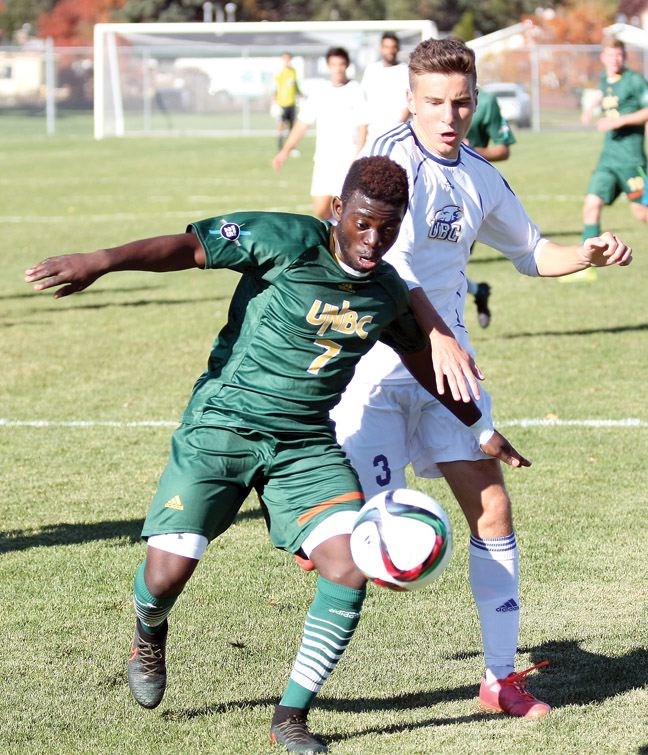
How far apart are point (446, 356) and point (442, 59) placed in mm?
1089

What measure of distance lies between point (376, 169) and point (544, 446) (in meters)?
4.19

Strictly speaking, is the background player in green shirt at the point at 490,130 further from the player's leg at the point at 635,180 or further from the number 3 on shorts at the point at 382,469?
the number 3 on shorts at the point at 382,469

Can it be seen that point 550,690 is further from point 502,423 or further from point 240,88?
point 240,88

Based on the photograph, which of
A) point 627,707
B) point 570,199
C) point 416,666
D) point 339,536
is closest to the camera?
point 339,536

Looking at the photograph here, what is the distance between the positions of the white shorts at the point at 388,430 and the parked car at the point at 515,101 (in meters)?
43.7

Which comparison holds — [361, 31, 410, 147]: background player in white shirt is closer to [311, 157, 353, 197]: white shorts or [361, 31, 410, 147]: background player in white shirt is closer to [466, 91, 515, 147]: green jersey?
[311, 157, 353, 197]: white shorts

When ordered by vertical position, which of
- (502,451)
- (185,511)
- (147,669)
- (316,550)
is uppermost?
(502,451)

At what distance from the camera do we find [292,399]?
14.2 feet

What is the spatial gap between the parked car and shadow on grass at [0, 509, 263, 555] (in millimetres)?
42217

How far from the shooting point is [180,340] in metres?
11.6

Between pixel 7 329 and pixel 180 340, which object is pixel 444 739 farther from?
pixel 7 329

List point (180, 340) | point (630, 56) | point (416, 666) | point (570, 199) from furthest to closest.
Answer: point (630, 56) < point (570, 199) < point (180, 340) < point (416, 666)

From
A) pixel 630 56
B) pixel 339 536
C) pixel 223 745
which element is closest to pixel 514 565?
pixel 339 536

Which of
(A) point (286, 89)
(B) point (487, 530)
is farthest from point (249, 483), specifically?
(A) point (286, 89)
